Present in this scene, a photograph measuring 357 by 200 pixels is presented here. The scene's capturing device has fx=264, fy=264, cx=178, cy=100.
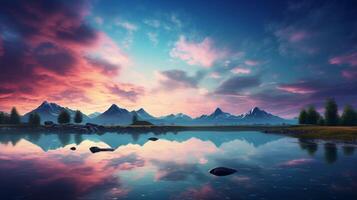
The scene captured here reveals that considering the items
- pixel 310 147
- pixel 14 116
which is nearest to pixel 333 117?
pixel 310 147

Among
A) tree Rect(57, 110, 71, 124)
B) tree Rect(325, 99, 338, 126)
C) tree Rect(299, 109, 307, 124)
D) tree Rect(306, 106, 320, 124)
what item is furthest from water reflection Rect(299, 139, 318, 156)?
tree Rect(57, 110, 71, 124)

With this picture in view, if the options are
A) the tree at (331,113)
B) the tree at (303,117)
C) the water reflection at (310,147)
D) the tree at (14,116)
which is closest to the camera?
the water reflection at (310,147)

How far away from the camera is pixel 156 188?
27.6 metres

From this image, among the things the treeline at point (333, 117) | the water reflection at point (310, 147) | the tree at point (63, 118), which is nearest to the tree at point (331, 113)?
the treeline at point (333, 117)

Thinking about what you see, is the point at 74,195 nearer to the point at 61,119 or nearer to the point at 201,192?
the point at 201,192

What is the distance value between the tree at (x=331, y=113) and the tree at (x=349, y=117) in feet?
11.9

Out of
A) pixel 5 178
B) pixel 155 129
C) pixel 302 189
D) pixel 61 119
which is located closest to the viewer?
pixel 302 189

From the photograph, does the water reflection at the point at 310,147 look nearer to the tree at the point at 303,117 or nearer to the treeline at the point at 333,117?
the treeline at the point at 333,117

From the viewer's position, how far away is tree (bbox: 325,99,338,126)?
137 meters

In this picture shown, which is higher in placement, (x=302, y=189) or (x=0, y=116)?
(x=0, y=116)

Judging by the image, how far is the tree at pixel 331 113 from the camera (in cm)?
13738

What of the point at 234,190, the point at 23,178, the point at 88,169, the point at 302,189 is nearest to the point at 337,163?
the point at 302,189

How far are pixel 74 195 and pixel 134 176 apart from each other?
31.9 ft

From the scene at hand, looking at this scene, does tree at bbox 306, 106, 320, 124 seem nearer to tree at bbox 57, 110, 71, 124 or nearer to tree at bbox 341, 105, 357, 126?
tree at bbox 341, 105, 357, 126
